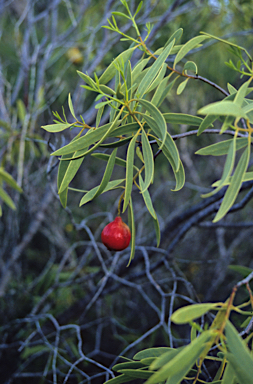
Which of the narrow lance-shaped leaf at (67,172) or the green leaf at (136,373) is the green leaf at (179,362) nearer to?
the green leaf at (136,373)

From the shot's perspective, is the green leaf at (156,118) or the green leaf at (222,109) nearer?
the green leaf at (222,109)

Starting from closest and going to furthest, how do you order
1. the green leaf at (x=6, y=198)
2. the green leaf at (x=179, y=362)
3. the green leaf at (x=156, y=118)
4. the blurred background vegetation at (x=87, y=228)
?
the green leaf at (x=179, y=362), the green leaf at (x=156, y=118), the green leaf at (x=6, y=198), the blurred background vegetation at (x=87, y=228)

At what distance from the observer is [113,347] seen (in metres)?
1.74

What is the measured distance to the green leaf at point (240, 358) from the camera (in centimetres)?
32

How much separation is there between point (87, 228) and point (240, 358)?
28.5 inches

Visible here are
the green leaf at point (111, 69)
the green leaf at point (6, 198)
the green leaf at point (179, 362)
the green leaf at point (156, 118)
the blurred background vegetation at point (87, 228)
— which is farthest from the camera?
the blurred background vegetation at point (87, 228)

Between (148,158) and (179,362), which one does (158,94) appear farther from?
(179,362)

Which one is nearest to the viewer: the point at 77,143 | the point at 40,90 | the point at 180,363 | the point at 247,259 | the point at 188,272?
the point at 180,363

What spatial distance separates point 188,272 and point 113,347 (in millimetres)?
614

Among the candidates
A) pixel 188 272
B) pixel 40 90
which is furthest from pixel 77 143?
pixel 188 272

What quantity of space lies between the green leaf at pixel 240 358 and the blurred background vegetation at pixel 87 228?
62cm

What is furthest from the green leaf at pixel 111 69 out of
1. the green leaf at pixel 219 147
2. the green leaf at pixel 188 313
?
the green leaf at pixel 188 313

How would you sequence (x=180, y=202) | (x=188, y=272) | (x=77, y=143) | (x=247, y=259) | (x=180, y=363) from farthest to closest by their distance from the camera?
1. (x=180, y=202)
2. (x=247, y=259)
3. (x=188, y=272)
4. (x=77, y=143)
5. (x=180, y=363)

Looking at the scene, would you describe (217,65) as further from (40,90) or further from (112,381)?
(112,381)
